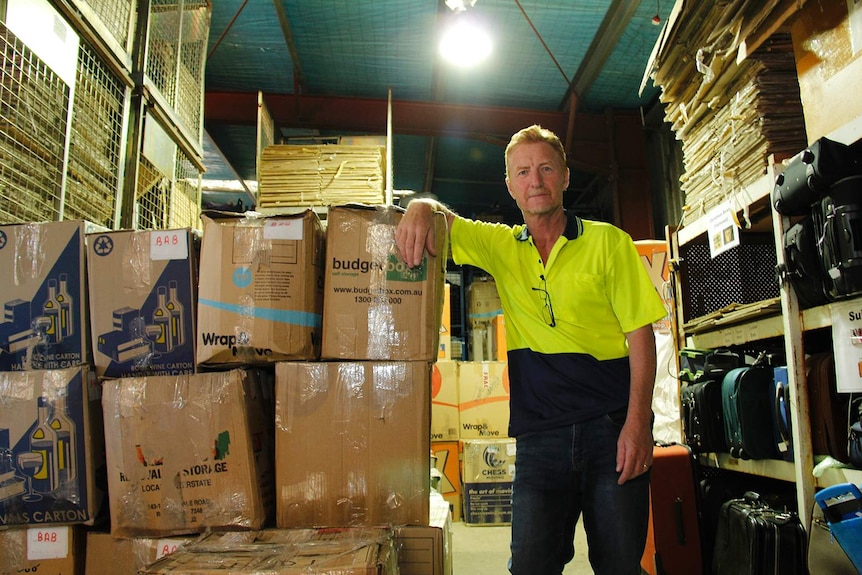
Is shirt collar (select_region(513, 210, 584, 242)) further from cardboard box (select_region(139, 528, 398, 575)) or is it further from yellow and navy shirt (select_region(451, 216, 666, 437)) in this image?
cardboard box (select_region(139, 528, 398, 575))

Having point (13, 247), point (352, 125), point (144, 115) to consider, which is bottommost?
point (13, 247)

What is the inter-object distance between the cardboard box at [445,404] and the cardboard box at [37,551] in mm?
3944

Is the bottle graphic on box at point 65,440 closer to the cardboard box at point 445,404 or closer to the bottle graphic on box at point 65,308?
the bottle graphic on box at point 65,308

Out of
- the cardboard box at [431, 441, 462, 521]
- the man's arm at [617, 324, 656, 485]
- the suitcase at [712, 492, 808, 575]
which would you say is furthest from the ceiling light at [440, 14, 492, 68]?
the cardboard box at [431, 441, 462, 521]

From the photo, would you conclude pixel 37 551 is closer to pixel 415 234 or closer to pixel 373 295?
pixel 373 295

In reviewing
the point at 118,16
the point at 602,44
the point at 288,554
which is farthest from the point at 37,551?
the point at 602,44

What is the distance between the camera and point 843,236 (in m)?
1.88

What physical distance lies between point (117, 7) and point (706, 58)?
3.12 m

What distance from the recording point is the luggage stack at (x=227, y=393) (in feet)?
5.69

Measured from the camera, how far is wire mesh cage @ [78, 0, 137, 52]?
2.80m

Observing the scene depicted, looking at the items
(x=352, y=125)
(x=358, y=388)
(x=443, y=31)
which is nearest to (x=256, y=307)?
(x=358, y=388)

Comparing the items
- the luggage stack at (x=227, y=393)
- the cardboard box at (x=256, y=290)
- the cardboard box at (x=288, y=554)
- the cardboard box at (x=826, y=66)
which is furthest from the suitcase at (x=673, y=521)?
the cardboard box at (x=256, y=290)

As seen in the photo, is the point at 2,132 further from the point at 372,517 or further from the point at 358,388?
the point at 372,517

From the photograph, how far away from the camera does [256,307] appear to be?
178 cm
